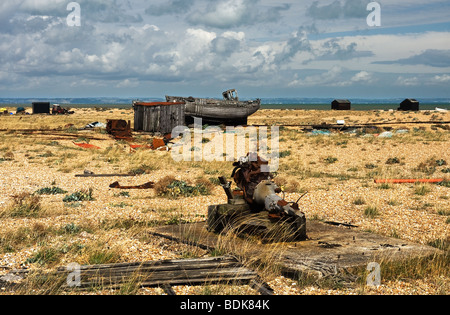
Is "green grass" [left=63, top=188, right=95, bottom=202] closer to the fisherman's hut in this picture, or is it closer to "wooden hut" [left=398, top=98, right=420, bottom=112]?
the fisherman's hut

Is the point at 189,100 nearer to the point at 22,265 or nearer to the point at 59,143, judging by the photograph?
the point at 59,143

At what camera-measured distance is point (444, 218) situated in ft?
32.0

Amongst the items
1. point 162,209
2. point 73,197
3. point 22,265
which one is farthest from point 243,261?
point 73,197

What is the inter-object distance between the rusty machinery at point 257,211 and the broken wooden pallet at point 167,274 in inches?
47.7

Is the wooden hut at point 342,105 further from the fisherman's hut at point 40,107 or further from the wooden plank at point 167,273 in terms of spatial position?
the wooden plank at point 167,273

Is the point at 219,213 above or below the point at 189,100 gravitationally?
below
